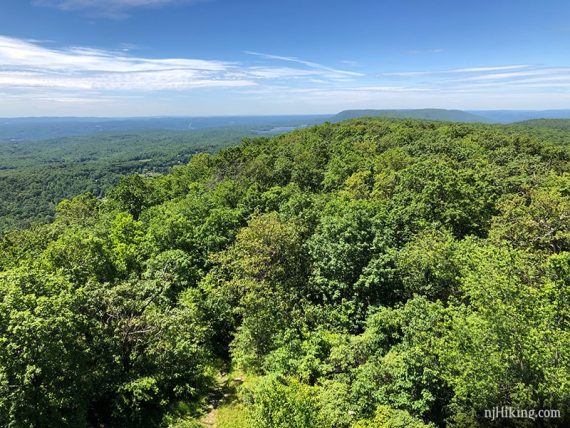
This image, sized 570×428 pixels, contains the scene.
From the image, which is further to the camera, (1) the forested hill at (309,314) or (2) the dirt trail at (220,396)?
(2) the dirt trail at (220,396)

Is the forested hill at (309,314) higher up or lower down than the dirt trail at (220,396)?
higher up

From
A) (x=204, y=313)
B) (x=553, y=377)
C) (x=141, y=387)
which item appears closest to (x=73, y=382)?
(x=141, y=387)

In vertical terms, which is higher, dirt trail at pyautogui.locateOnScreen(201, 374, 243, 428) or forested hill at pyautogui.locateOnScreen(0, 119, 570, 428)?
forested hill at pyautogui.locateOnScreen(0, 119, 570, 428)

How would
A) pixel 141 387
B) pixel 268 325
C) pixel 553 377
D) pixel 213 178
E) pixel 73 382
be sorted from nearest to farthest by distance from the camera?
pixel 553 377, pixel 73 382, pixel 141 387, pixel 268 325, pixel 213 178

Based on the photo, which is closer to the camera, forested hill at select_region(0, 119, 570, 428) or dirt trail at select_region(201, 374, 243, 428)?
forested hill at select_region(0, 119, 570, 428)

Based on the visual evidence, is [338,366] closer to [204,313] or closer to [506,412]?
[506,412]

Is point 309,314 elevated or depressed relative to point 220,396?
elevated

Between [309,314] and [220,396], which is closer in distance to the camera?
[309,314]

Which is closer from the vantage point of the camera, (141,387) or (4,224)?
(141,387)
